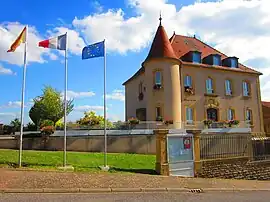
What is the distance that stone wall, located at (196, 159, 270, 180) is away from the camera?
1638 cm

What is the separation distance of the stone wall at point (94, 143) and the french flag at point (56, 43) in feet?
26.9

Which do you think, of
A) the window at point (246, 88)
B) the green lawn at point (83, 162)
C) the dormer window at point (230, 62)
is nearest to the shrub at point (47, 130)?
the green lawn at point (83, 162)

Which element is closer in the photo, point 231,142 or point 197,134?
point 197,134

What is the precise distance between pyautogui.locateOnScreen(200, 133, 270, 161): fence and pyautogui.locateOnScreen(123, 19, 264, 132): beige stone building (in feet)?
20.0

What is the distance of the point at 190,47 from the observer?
34688mm

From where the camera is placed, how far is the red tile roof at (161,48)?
29188 millimetres

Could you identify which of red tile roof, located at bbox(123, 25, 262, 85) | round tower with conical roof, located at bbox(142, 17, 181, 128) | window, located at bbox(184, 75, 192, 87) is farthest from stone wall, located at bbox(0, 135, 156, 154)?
window, located at bbox(184, 75, 192, 87)

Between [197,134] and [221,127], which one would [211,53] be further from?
[197,134]

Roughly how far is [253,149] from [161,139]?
316 inches

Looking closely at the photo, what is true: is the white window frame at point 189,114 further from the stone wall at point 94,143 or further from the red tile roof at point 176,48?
the stone wall at point 94,143

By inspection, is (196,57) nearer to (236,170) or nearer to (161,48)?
(161,48)

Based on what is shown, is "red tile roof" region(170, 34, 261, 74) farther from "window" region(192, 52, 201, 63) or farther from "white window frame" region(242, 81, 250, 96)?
"white window frame" region(242, 81, 250, 96)

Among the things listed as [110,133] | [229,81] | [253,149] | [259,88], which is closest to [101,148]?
[110,133]

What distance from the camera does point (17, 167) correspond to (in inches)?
557
